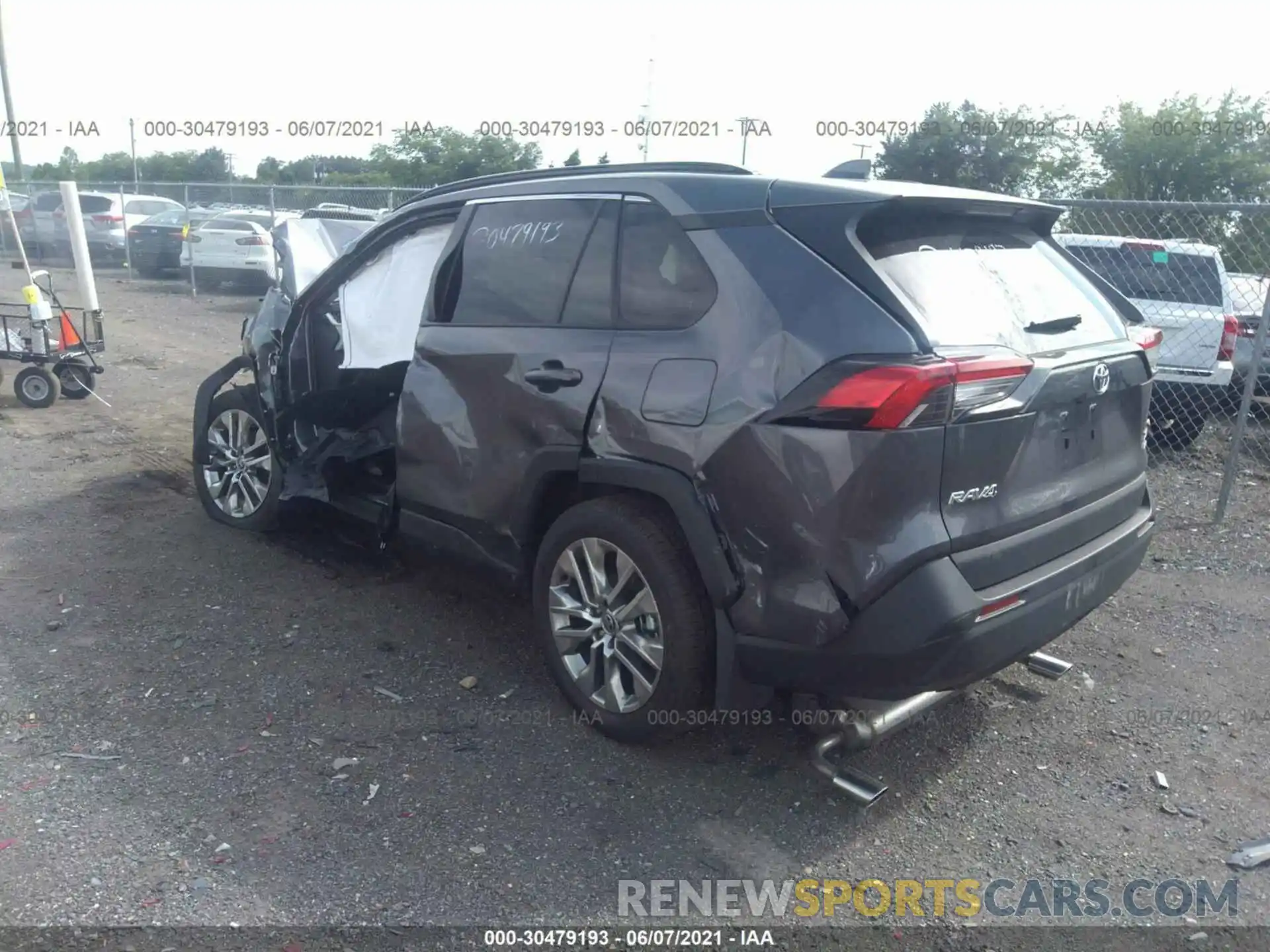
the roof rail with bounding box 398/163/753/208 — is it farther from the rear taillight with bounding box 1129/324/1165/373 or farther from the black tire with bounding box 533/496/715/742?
the rear taillight with bounding box 1129/324/1165/373

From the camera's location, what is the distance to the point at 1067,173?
24.5m

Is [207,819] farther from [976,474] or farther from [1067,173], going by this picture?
[1067,173]

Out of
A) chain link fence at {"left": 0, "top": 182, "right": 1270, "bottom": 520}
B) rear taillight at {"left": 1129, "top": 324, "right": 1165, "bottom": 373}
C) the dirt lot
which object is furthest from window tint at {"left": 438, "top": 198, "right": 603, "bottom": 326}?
chain link fence at {"left": 0, "top": 182, "right": 1270, "bottom": 520}

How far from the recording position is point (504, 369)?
3859 millimetres

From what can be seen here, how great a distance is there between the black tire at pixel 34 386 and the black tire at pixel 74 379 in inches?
6.8

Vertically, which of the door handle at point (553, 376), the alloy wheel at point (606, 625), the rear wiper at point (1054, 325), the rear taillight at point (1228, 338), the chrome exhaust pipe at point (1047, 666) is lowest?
the chrome exhaust pipe at point (1047, 666)

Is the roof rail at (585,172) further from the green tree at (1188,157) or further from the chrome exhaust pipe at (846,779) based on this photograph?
the green tree at (1188,157)

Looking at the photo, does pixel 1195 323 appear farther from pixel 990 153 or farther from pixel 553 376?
pixel 990 153

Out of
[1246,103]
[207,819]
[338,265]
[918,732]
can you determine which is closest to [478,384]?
[338,265]

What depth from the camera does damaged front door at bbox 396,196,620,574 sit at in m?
3.63

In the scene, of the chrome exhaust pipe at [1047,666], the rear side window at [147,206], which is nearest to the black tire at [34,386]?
the chrome exhaust pipe at [1047,666]

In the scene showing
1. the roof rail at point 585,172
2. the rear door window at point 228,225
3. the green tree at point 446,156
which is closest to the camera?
the roof rail at point 585,172

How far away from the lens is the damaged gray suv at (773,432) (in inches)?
113

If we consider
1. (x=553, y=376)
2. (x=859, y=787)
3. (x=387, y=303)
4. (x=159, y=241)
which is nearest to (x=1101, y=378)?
(x=859, y=787)
